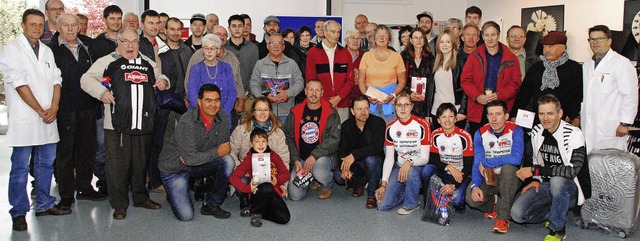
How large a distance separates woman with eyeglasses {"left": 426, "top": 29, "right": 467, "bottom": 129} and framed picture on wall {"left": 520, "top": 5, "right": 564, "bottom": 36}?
4.19m

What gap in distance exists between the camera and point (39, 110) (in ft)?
14.1

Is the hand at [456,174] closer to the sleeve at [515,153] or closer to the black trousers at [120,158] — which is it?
the sleeve at [515,153]

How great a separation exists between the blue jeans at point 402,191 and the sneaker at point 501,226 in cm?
72

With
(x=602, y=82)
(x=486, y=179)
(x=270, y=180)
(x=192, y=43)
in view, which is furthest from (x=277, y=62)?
(x=602, y=82)

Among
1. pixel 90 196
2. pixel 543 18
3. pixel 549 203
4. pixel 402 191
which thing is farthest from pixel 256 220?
pixel 543 18

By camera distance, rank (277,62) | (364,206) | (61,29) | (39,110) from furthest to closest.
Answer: (277,62), (364,206), (61,29), (39,110)

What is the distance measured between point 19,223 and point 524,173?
3.69 m

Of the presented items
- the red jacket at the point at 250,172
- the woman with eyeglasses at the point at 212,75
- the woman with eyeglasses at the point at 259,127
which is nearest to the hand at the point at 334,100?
the woman with eyeglasses at the point at 259,127

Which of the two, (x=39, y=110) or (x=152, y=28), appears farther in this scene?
(x=152, y=28)

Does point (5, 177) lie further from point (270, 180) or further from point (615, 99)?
point (615, 99)

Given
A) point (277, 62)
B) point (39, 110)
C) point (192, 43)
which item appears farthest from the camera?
point (192, 43)

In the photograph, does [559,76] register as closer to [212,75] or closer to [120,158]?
[212,75]

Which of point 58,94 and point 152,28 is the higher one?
point 152,28

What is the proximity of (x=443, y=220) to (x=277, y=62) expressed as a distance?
230cm
